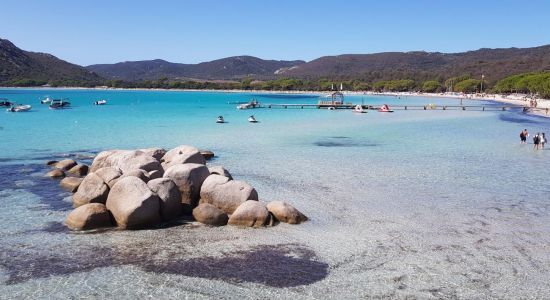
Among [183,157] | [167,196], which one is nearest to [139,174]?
[167,196]

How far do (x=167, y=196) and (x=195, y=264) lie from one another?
3820mm

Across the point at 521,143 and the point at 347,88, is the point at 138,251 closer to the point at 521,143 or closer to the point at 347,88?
the point at 521,143

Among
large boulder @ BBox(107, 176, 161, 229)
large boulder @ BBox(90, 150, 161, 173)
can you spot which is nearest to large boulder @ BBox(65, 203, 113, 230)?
large boulder @ BBox(107, 176, 161, 229)

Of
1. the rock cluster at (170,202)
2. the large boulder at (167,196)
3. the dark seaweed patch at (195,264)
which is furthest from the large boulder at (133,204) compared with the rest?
the dark seaweed patch at (195,264)

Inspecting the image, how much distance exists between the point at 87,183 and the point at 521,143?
31207 mm

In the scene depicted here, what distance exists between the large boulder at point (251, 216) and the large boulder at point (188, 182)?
6.55 ft

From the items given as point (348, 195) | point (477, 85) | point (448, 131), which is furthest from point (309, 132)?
point (477, 85)

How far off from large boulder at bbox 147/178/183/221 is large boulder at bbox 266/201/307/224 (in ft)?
9.40

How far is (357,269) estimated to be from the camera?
1150 cm

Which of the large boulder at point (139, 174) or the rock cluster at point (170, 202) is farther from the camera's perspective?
the large boulder at point (139, 174)

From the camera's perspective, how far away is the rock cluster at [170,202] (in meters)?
14.2

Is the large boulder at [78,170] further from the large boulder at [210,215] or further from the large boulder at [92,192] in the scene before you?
the large boulder at [210,215]

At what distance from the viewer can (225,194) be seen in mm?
15555

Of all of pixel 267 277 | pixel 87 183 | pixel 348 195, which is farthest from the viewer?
pixel 348 195
